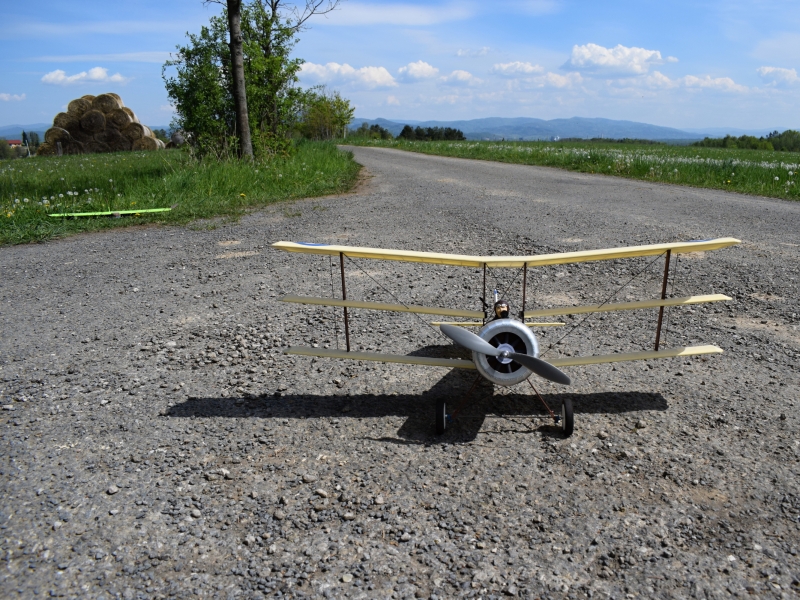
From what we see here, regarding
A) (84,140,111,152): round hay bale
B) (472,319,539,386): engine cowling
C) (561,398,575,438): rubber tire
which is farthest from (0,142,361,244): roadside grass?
(84,140,111,152): round hay bale

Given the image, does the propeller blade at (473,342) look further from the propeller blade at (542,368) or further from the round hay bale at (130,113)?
the round hay bale at (130,113)

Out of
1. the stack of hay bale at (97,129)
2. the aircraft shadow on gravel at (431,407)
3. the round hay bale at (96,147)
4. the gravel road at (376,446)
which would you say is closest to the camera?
the gravel road at (376,446)

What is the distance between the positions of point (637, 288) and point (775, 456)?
3.96 m

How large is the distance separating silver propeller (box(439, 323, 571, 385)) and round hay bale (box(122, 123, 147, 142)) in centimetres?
4232

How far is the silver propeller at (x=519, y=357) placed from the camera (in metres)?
4.38

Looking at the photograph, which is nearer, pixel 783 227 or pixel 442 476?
pixel 442 476

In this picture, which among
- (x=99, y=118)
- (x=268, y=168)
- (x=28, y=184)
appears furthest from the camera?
(x=99, y=118)

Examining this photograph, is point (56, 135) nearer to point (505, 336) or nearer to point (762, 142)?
point (505, 336)

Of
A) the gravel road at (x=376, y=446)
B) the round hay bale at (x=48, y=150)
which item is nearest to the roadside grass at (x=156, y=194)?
the gravel road at (x=376, y=446)

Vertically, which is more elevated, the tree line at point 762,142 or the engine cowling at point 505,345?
the tree line at point 762,142

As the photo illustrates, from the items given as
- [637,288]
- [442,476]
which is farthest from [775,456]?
[637,288]

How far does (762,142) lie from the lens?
67125mm

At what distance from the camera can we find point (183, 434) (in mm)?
4609

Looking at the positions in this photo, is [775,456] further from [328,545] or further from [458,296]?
[458,296]
